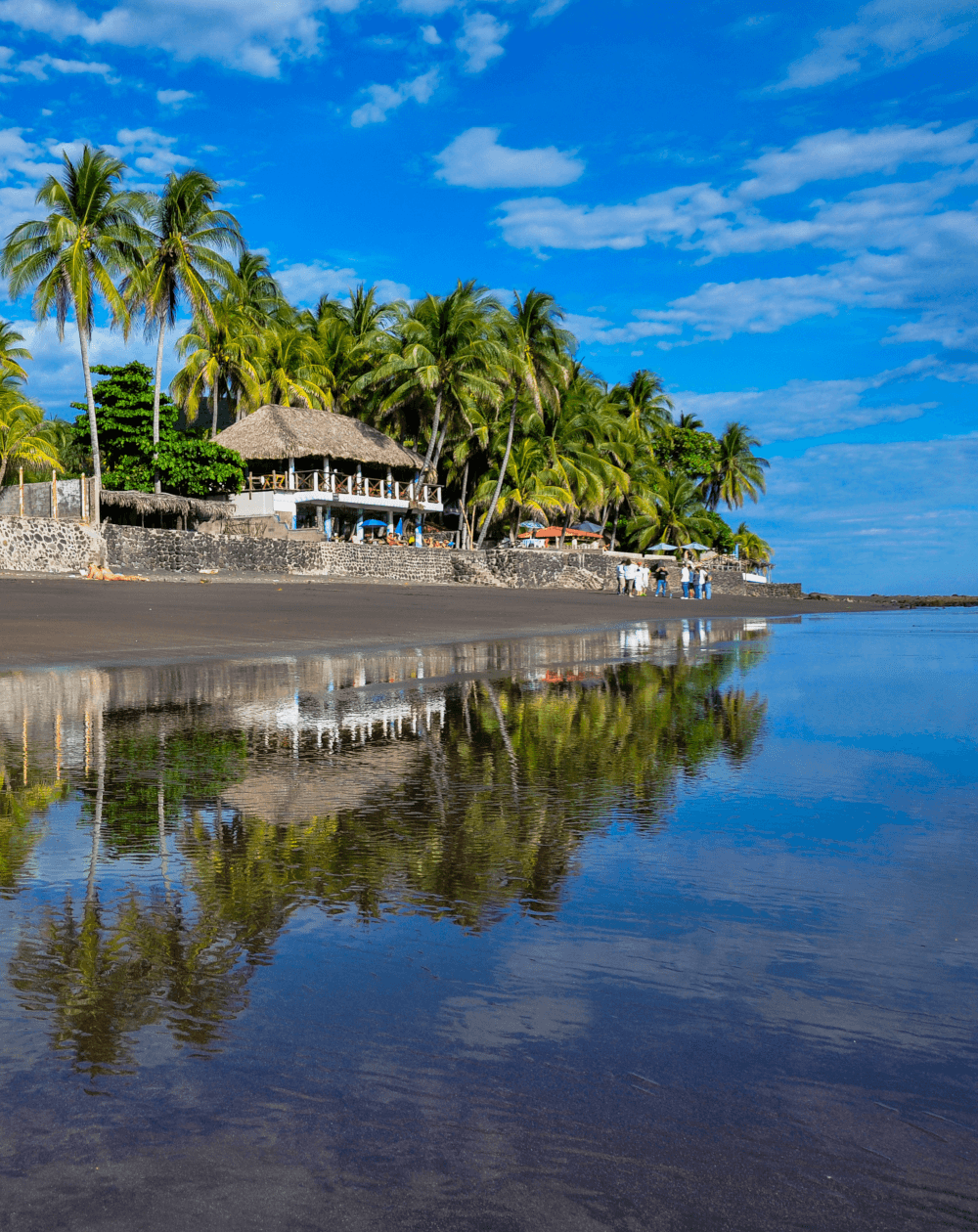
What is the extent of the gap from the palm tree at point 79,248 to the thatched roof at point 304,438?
1288 cm

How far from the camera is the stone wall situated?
2830cm

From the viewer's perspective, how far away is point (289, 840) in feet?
11.7

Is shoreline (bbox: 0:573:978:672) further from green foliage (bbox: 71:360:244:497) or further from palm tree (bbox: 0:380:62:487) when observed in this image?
palm tree (bbox: 0:380:62:487)

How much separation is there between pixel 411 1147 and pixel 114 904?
153cm

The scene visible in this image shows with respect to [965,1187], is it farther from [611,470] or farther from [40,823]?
[611,470]

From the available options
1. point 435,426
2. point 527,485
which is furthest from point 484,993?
point 527,485

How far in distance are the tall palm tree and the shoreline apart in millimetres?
22157

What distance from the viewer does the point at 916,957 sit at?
2473 mm

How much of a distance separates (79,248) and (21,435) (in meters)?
16.4

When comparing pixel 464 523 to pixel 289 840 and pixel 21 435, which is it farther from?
pixel 289 840

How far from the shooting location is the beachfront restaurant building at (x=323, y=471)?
48125 mm

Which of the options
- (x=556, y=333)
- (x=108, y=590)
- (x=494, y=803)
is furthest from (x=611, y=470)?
(x=494, y=803)

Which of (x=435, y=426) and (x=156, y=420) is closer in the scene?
(x=156, y=420)

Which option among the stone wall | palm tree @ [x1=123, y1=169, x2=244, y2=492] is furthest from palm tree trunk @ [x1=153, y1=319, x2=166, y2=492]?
the stone wall
